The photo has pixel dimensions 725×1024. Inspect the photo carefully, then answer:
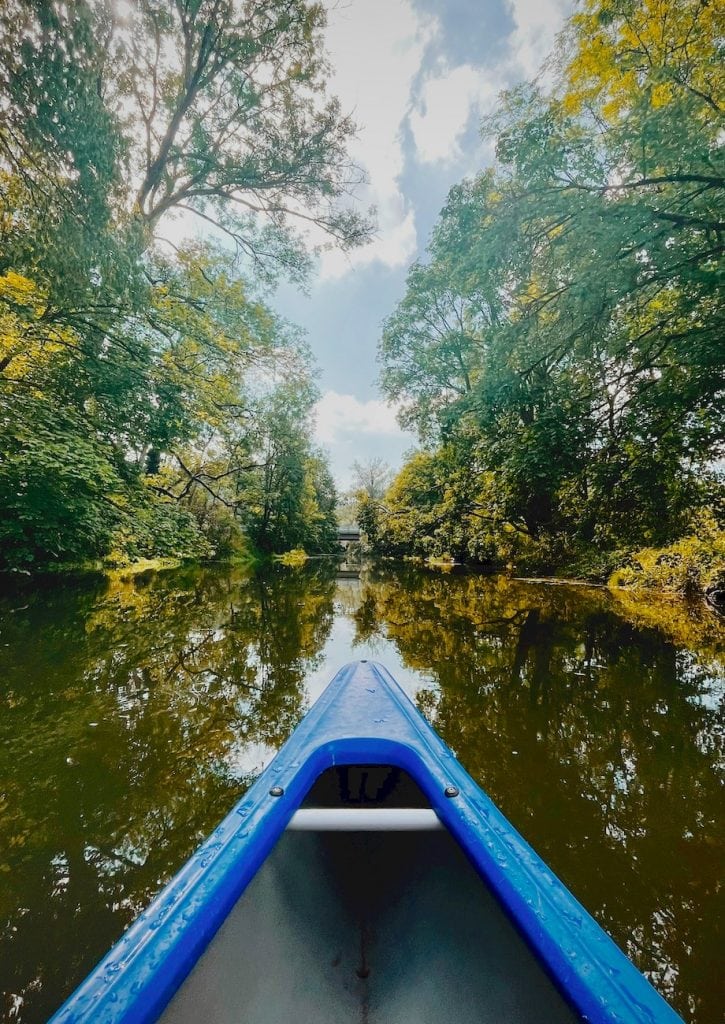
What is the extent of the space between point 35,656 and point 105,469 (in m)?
3.13

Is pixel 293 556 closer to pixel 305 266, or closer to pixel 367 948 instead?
pixel 305 266

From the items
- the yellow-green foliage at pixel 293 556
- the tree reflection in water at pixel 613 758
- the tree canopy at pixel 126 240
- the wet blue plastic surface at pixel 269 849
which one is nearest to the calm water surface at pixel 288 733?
the tree reflection in water at pixel 613 758

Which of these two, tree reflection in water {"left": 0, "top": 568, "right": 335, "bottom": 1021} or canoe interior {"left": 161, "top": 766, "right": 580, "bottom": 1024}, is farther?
tree reflection in water {"left": 0, "top": 568, "right": 335, "bottom": 1021}

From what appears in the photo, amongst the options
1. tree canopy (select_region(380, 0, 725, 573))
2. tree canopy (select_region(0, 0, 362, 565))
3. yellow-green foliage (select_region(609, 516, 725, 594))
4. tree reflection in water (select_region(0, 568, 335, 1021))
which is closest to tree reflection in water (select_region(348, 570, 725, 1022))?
tree reflection in water (select_region(0, 568, 335, 1021))

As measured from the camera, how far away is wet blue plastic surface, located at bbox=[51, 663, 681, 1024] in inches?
27.3

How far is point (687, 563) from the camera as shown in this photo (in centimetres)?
788

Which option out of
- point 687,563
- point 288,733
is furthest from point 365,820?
point 687,563

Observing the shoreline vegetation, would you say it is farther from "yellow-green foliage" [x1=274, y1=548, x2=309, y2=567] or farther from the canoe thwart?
"yellow-green foliage" [x1=274, y1=548, x2=309, y2=567]

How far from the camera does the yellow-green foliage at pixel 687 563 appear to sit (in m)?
7.45

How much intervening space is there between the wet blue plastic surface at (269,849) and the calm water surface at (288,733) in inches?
26.0

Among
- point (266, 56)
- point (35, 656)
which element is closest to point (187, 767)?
point (35, 656)

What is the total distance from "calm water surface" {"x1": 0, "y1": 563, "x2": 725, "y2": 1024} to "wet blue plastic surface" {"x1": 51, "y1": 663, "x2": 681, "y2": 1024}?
2.16 ft

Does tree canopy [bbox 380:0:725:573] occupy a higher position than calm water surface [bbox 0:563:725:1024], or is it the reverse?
tree canopy [bbox 380:0:725:573]

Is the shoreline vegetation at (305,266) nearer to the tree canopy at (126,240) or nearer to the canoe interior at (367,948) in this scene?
the tree canopy at (126,240)
